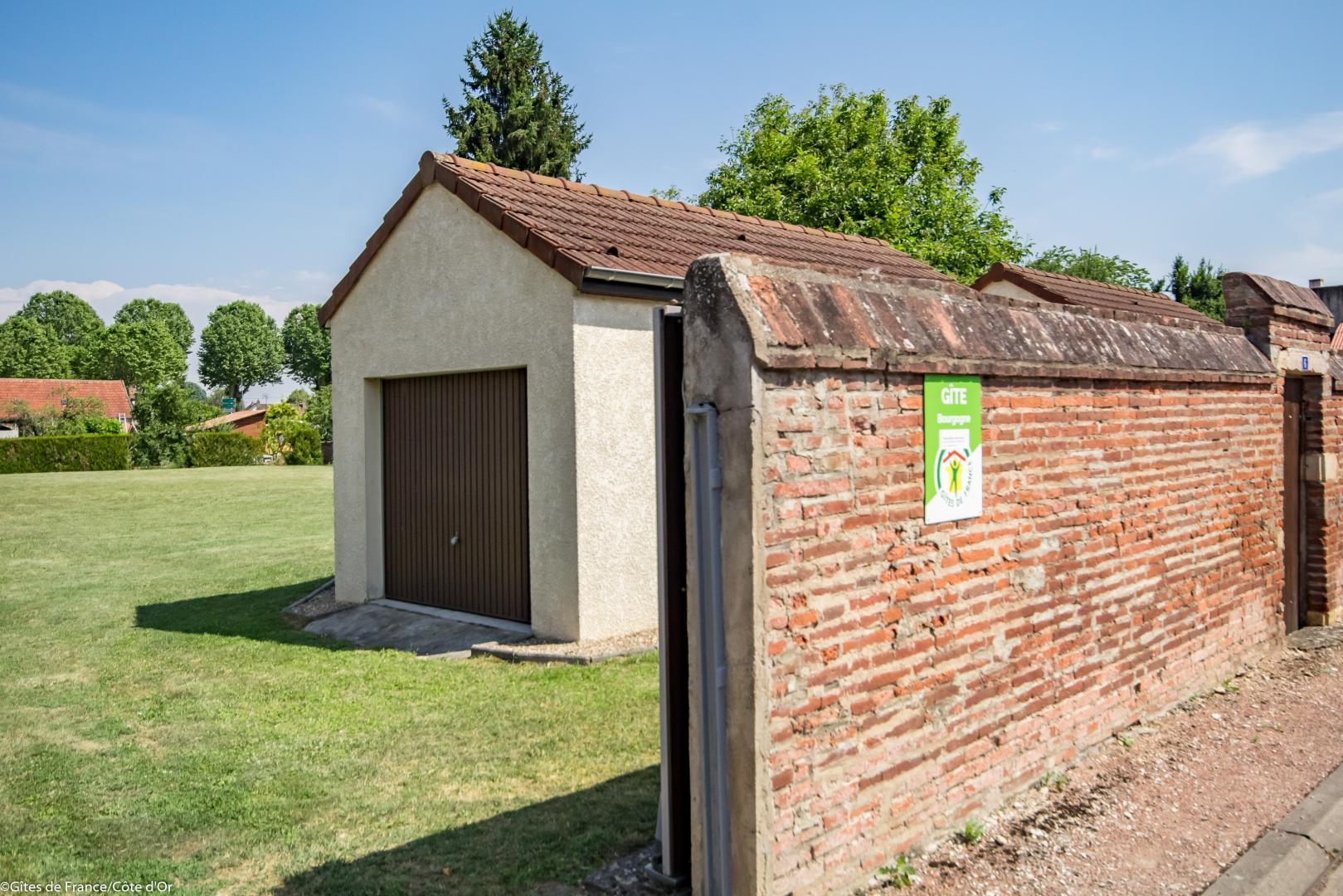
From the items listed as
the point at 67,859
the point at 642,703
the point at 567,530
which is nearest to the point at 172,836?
the point at 67,859

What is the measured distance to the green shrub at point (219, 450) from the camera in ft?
132

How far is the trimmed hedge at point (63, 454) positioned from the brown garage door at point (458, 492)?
31.6 m

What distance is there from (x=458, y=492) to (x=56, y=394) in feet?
199

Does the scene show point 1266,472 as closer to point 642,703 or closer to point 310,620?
point 642,703

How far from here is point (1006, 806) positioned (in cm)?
481

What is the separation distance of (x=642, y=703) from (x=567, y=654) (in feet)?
4.64

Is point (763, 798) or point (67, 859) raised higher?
point (763, 798)

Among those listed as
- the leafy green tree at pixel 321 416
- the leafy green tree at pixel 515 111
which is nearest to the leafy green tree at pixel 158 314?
the leafy green tree at pixel 321 416

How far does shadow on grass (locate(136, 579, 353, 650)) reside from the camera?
9.62 metres

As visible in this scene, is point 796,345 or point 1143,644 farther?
point 1143,644

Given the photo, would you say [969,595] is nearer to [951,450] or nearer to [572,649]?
[951,450]

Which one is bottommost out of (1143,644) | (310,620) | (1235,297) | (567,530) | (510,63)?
(310,620)

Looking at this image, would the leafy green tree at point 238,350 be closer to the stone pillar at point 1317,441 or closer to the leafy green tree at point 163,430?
the leafy green tree at point 163,430

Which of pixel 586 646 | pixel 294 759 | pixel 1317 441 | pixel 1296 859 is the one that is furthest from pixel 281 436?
pixel 1296 859
